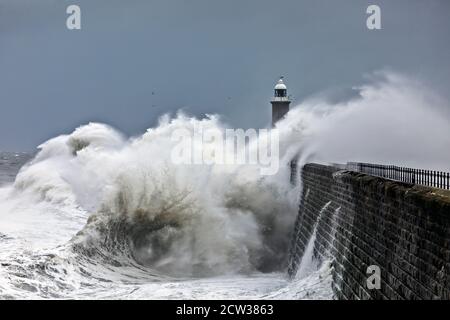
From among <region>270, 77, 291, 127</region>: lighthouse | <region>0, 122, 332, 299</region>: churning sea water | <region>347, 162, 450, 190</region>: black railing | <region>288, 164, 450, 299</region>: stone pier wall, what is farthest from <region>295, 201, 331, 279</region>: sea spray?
<region>270, 77, 291, 127</region>: lighthouse

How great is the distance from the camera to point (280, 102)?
38500 millimetres

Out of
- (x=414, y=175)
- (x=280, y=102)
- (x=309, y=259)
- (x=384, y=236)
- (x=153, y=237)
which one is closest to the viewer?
(x=384, y=236)

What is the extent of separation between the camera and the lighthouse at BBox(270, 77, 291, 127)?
3791cm

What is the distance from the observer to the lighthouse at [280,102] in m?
37.9

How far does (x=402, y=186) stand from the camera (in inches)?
412

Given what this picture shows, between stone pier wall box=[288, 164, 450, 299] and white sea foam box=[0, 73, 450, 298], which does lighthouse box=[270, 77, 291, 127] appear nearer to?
white sea foam box=[0, 73, 450, 298]

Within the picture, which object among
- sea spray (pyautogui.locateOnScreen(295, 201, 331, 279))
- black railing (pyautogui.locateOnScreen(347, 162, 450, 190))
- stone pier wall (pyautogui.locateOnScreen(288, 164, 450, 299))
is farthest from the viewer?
sea spray (pyautogui.locateOnScreen(295, 201, 331, 279))

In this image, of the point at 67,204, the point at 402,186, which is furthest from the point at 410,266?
the point at 67,204

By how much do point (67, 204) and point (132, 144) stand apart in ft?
16.5

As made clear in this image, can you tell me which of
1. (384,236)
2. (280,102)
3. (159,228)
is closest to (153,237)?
(159,228)

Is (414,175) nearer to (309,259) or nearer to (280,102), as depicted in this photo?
(309,259)

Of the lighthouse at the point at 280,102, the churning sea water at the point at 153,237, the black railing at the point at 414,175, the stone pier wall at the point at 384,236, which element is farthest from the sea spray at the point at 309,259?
the lighthouse at the point at 280,102

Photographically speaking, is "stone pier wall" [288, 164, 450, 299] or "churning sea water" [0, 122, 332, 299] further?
"churning sea water" [0, 122, 332, 299]
